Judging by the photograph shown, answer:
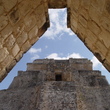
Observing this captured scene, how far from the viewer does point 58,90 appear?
17922mm

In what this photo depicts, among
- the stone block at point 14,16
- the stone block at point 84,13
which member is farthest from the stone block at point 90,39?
the stone block at point 14,16

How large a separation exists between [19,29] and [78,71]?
907 inches

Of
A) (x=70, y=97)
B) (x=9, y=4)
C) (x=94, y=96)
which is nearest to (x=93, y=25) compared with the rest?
(x=9, y=4)

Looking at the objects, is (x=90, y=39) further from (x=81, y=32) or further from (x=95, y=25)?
(x=95, y=25)

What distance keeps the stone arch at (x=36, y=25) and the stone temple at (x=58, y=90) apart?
13.9m

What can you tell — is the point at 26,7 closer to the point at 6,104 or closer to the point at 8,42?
the point at 8,42

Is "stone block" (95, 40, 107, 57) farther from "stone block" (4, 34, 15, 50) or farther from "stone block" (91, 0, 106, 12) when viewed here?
"stone block" (4, 34, 15, 50)

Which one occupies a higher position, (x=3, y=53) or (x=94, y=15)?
(x=94, y=15)

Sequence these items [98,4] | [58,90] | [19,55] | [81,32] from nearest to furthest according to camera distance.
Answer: [98,4] < [19,55] < [81,32] < [58,90]

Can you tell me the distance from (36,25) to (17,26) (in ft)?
1.78

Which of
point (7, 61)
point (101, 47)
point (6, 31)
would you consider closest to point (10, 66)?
point (7, 61)

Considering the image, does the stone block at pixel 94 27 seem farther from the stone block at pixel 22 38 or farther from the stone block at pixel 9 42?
the stone block at pixel 9 42

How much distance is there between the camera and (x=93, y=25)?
8.09 feet

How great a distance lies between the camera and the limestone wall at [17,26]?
7.36 ft
